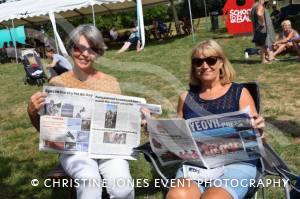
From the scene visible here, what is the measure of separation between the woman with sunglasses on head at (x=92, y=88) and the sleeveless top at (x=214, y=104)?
59 centimetres

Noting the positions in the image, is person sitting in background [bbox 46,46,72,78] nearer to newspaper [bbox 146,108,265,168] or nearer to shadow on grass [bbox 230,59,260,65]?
shadow on grass [bbox 230,59,260,65]

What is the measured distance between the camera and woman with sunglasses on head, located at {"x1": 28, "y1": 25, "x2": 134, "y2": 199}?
10.1 ft

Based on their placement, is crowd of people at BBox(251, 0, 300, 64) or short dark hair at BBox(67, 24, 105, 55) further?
crowd of people at BBox(251, 0, 300, 64)

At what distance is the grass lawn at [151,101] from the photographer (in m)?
4.57

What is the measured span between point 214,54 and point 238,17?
14054 millimetres

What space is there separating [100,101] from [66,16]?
22.9m

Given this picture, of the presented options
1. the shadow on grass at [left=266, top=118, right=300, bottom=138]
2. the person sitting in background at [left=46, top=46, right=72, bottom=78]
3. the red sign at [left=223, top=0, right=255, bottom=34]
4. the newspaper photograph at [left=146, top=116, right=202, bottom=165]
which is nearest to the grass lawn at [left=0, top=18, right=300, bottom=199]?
the shadow on grass at [left=266, top=118, right=300, bottom=138]

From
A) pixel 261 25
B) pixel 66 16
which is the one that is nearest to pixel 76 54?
pixel 261 25

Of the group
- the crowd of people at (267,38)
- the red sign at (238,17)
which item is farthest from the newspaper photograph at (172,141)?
the red sign at (238,17)

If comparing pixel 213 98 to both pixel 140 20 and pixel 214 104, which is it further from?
pixel 140 20

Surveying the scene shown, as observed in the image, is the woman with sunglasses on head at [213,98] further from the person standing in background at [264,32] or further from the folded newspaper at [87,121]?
the person standing in background at [264,32]

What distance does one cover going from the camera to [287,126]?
18.3 feet

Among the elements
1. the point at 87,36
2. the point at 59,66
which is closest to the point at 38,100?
the point at 87,36

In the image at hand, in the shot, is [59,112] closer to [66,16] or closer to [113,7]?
[113,7]
